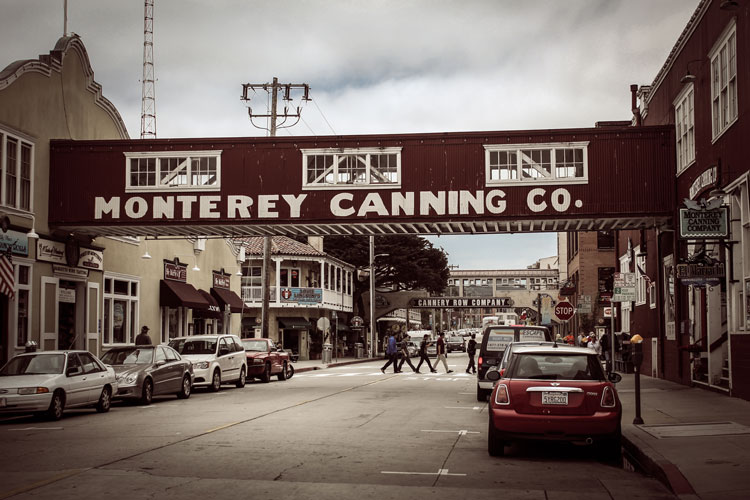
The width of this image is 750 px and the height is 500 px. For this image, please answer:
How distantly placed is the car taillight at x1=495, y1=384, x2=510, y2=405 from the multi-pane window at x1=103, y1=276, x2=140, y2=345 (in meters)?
21.9

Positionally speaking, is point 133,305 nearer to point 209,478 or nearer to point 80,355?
point 80,355

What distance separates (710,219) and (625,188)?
7.76 metres

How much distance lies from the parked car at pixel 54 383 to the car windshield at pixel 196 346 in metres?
7.40

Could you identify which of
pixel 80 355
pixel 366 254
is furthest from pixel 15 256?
pixel 366 254

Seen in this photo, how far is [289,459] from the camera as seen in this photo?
11695 millimetres

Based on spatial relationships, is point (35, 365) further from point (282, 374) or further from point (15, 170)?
point (282, 374)

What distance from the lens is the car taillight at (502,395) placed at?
1192 cm

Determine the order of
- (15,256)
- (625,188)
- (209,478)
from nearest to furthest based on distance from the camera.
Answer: (209,478) → (15,256) → (625,188)

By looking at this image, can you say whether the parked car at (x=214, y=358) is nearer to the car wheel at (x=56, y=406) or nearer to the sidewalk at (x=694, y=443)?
the car wheel at (x=56, y=406)

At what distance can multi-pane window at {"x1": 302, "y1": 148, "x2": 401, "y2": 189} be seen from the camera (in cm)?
2823

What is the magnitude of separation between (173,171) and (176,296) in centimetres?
832

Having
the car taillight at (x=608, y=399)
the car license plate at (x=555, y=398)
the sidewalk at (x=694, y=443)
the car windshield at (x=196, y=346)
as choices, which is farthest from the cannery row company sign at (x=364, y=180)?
the car license plate at (x=555, y=398)

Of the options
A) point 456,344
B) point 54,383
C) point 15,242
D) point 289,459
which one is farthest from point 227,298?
point 456,344

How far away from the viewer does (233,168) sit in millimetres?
28719
